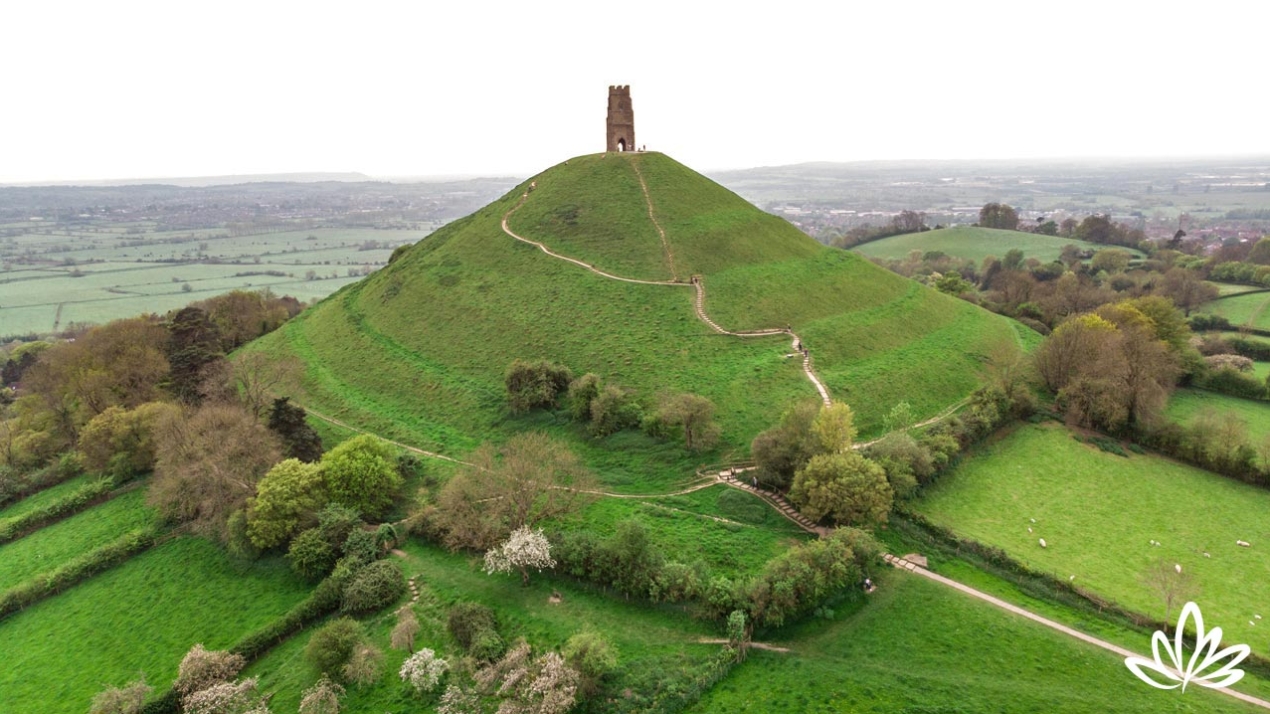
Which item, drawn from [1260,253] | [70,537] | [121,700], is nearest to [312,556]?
[121,700]

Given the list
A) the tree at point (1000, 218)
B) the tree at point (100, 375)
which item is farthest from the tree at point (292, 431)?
the tree at point (1000, 218)

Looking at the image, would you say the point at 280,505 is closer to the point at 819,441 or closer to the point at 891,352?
the point at 819,441

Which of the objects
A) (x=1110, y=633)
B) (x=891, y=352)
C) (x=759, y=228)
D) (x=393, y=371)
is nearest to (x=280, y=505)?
(x=393, y=371)

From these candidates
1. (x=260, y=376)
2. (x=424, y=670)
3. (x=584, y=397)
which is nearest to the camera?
(x=424, y=670)

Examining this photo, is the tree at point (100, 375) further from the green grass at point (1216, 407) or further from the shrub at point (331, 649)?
the green grass at point (1216, 407)

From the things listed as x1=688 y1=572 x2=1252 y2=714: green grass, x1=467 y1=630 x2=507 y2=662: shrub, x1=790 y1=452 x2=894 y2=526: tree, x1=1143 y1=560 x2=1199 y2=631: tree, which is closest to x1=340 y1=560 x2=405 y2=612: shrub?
x1=467 y1=630 x2=507 y2=662: shrub

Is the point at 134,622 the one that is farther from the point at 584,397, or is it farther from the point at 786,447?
the point at 786,447

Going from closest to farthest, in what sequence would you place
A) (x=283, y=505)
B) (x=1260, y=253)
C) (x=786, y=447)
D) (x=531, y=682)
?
1. (x=531, y=682)
2. (x=283, y=505)
3. (x=786, y=447)
4. (x=1260, y=253)
